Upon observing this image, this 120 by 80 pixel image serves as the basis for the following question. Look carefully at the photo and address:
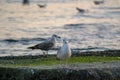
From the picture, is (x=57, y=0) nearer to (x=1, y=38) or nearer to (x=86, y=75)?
(x=1, y=38)

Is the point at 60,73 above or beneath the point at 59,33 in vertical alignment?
above

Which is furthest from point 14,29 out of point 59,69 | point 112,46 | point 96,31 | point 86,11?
point 59,69

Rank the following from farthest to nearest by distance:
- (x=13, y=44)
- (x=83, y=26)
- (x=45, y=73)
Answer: (x=83, y=26), (x=13, y=44), (x=45, y=73)

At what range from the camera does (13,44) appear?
3400 centimetres

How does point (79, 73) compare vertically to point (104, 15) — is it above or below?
above

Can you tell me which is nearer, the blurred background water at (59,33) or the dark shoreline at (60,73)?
the dark shoreline at (60,73)

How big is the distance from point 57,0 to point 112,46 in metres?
63.4

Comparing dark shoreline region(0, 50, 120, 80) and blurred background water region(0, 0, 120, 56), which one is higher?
dark shoreline region(0, 50, 120, 80)

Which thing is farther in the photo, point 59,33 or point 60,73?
point 59,33

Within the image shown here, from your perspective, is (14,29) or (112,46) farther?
(14,29)

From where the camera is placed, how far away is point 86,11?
6831cm

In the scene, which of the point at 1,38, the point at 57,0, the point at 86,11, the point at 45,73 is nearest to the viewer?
the point at 45,73

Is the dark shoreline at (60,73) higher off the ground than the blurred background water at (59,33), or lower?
higher

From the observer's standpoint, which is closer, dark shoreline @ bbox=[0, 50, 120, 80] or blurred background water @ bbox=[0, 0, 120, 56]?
dark shoreline @ bbox=[0, 50, 120, 80]
